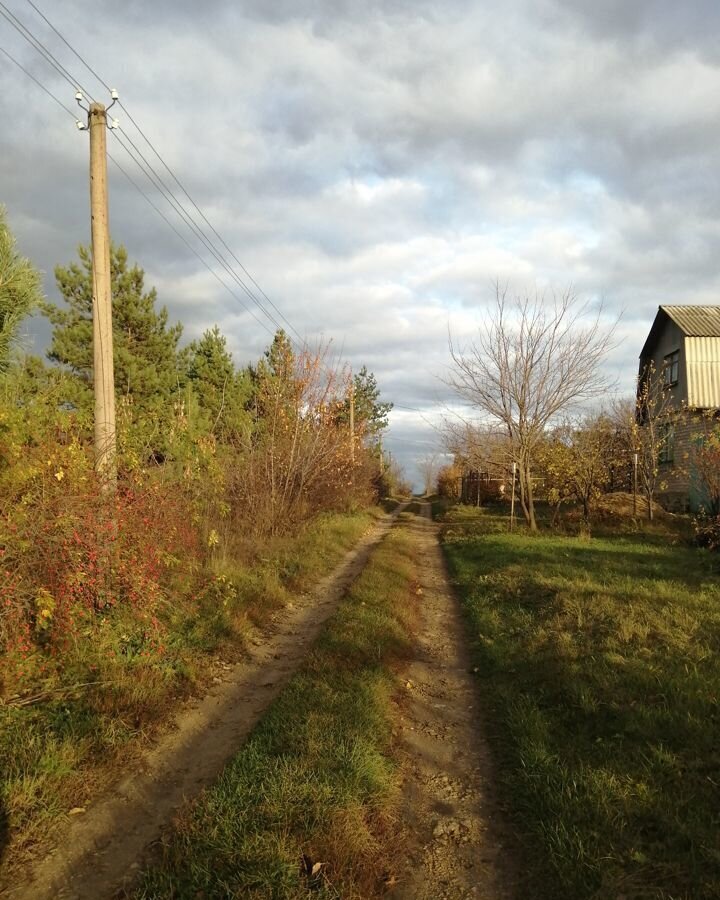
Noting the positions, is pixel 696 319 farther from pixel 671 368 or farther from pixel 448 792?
pixel 448 792

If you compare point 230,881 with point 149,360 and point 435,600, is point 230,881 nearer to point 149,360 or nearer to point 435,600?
point 435,600

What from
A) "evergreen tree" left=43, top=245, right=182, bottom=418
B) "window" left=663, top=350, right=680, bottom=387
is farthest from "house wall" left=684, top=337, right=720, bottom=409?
"evergreen tree" left=43, top=245, right=182, bottom=418

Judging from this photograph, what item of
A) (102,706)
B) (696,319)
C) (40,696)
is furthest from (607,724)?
(696,319)

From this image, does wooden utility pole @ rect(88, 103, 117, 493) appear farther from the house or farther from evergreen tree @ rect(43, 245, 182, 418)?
the house

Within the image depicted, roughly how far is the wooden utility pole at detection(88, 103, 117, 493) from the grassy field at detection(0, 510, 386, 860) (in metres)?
2.71

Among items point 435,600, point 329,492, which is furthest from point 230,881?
point 329,492

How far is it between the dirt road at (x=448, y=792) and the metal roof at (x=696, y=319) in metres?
22.4

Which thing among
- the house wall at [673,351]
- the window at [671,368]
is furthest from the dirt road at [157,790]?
the window at [671,368]

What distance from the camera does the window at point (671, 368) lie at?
2488 centimetres

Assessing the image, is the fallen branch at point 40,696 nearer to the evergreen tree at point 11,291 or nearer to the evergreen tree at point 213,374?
the evergreen tree at point 11,291

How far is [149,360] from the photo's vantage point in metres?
20.4

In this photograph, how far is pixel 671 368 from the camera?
25.6m

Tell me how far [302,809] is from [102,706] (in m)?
2.31

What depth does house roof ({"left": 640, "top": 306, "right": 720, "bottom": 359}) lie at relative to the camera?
945 inches
